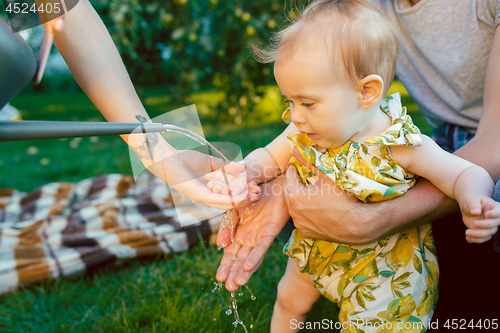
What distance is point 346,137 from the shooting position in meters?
1.13

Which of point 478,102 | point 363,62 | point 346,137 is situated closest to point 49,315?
point 346,137

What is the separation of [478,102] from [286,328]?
1.29 metres

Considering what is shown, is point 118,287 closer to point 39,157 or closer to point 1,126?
point 1,126

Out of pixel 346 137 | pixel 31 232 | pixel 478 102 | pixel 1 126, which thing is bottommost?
pixel 31 232

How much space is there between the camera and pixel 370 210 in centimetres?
114

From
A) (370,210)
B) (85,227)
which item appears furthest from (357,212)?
(85,227)

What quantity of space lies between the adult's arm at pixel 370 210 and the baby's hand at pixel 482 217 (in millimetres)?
197

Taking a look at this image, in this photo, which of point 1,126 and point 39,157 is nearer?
point 1,126

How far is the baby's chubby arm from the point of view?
0.90 metres

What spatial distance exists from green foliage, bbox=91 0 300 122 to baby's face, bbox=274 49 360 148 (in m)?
2.80

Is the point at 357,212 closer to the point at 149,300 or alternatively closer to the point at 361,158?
the point at 361,158

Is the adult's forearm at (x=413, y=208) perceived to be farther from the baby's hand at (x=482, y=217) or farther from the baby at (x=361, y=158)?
the baby's hand at (x=482, y=217)

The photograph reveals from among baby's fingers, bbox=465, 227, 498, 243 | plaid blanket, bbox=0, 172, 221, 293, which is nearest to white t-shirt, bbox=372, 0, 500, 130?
baby's fingers, bbox=465, 227, 498, 243

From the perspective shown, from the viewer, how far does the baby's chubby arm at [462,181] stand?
0.90 metres
